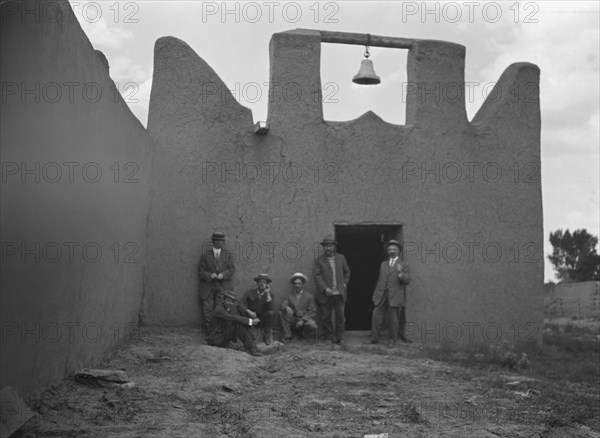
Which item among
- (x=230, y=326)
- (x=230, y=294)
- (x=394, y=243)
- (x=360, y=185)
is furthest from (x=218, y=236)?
(x=394, y=243)

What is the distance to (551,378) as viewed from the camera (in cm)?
1074

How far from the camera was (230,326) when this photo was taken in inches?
434

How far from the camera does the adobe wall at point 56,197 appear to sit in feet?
18.7

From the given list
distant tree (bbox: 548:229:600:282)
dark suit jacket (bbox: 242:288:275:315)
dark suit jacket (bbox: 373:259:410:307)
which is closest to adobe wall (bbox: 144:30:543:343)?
dark suit jacket (bbox: 373:259:410:307)

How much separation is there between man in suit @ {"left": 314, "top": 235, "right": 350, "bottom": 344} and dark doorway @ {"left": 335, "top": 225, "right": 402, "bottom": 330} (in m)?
2.66

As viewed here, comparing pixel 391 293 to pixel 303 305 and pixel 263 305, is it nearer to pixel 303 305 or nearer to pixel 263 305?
pixel 303 305

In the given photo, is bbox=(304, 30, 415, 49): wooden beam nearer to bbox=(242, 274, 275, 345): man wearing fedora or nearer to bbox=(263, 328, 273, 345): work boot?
bbox=(242, 274, 275, 345): man wearing fedora

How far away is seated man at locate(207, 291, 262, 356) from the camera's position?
10836 millimetres

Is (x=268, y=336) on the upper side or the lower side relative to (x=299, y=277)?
lower

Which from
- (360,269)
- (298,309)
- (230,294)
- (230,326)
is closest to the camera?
(230,326)

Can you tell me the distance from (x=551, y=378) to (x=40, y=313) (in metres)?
7.12

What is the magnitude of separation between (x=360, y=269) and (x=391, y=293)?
3.19 m

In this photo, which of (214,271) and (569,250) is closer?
(214,271)

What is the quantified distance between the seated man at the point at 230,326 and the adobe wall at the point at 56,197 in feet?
5.76
